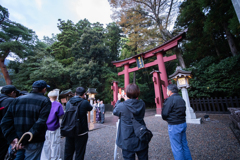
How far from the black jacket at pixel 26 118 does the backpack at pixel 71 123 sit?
0.33m

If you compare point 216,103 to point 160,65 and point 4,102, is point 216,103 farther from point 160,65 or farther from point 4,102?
point 4,102

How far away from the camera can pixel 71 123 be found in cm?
181

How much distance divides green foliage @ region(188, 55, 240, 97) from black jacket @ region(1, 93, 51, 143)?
28.4ft

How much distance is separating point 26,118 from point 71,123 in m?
0.63

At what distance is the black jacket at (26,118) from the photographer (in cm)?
144

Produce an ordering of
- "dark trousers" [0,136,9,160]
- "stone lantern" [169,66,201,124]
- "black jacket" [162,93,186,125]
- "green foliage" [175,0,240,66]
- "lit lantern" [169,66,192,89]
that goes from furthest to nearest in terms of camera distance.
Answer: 1. "green foliage" [175,0,240,66]
2. "lit lantern" [169,66,192,89]
3. "stone lantern" [169,66,201,124]
4. "black jacket" [162,93,186,125]
5. "dark trousers" [0,136,9,160]

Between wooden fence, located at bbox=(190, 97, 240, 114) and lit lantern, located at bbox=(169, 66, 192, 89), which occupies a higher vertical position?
lit lantern, located at bbox=(169, 66, 192, 89)

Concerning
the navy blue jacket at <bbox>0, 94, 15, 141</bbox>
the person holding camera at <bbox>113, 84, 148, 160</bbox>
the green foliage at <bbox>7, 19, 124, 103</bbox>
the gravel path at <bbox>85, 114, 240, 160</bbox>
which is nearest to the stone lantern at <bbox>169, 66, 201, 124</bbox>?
the gravel path at <bbox>85, 114, 240, 160</bbox>

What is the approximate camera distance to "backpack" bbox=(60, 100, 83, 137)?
69.1 inches

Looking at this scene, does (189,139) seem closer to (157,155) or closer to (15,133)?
(157,155)

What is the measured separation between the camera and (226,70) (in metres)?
6.44

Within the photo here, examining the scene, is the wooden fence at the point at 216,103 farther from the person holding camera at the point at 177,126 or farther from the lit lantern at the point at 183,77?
the person holding camera at the point at 177,126

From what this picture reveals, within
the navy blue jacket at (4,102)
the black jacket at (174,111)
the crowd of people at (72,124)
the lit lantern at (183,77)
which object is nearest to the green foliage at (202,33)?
the lit lantern at (183,77)

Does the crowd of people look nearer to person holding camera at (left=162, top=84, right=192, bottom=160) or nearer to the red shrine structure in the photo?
person holding camera at (left=162, top=84, right=192, bottom=160)
